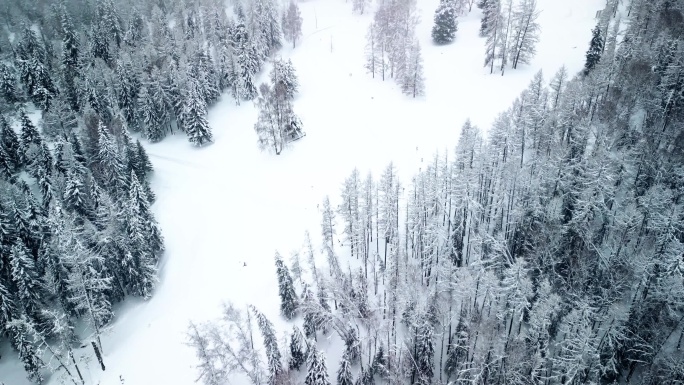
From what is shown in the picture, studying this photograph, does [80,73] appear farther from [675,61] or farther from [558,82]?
[675,61]

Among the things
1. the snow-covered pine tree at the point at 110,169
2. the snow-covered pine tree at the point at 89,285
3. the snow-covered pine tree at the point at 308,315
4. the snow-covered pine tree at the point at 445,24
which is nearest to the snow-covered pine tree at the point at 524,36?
the snow-covered pine tree at the point at 445,24

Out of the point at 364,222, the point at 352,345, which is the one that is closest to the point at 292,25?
the point at 364,222

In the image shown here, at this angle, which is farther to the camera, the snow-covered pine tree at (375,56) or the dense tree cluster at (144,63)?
the snow-covered pine tree at (375,56)

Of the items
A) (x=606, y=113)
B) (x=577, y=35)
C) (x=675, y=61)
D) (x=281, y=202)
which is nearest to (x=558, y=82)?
(x=606, y=113)

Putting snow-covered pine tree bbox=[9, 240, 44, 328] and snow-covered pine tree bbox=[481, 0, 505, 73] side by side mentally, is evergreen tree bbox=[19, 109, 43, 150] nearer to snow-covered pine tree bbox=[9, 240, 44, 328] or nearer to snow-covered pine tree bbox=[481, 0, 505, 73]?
snow-covered pine tree bbox=[9, 240, 44, 328]

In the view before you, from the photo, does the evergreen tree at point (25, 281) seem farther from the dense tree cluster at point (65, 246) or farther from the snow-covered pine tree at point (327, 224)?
the snow-covered pine tree at point (327, 224)

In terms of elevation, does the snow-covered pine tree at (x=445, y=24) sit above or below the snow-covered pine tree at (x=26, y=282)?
above

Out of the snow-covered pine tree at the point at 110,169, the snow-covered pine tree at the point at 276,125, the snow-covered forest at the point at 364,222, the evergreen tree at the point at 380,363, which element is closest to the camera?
the snow-covered forest at the point at 364,222

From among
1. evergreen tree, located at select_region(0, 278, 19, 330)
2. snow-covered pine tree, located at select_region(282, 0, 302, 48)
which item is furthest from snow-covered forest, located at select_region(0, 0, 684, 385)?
snow-covered pine tree, located at select_region(282, 0, 302, 48)
